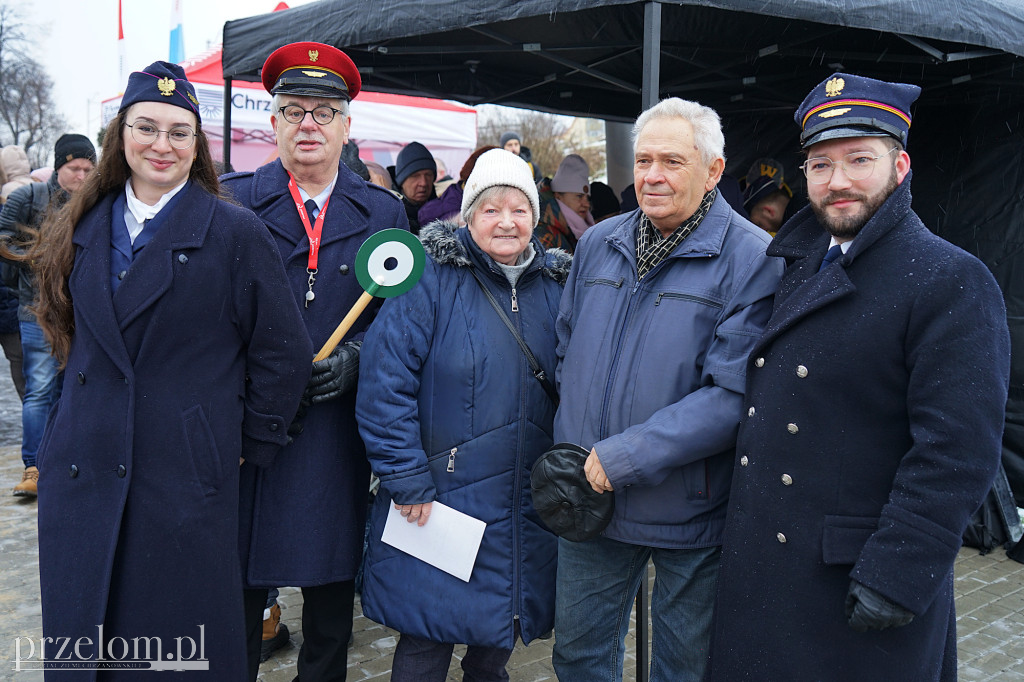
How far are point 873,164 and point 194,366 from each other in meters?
1.76

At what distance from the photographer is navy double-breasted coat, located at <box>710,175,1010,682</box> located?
1.63 meters

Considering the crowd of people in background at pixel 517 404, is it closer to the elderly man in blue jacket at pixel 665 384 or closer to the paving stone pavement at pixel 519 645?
the elderly man in blue jacket at pixel 665 384

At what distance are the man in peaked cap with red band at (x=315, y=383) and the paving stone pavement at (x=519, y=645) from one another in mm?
734

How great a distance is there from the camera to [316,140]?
2.52 meters

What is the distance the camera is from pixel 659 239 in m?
2.35

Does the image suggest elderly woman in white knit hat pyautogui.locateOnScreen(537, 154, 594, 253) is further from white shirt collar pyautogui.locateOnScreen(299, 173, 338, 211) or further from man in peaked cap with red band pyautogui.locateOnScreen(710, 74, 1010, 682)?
man in peaked cap with red band pyautogui.locateOnScreen(710, 74, 1010, 682)

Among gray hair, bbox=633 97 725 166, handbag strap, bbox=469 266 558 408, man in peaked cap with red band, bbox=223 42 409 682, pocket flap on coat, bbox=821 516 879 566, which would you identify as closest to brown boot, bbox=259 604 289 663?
man in peaked cap with red band, bbox=223 42 409 682

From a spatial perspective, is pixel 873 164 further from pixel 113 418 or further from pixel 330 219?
pixel 113 418

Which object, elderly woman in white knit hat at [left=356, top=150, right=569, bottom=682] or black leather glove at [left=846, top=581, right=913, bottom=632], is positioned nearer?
black leather glove at [left=846, top=581, right=913, bottom=632]

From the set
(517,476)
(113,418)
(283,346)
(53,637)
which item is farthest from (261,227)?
(53,637)

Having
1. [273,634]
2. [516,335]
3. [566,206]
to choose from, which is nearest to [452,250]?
[516,335]

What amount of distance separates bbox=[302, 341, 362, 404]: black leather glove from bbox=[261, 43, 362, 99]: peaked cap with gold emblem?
0.84m

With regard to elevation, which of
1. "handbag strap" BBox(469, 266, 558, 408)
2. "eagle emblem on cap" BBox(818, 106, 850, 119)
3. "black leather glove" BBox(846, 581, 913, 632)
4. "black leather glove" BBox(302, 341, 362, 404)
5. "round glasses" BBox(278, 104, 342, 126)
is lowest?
"black leather glove" BBox(846, 581, 913, 632)

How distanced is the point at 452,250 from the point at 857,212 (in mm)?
1135
